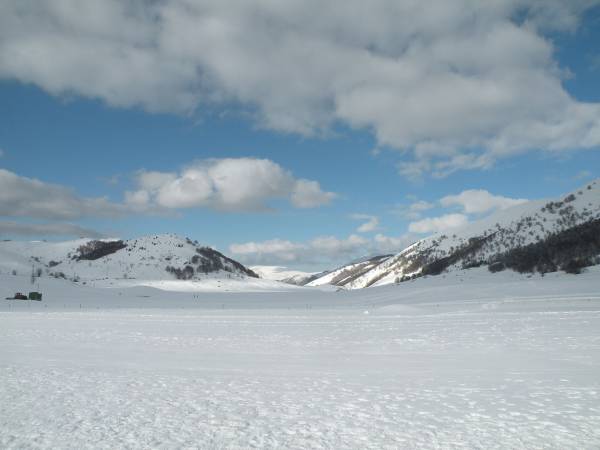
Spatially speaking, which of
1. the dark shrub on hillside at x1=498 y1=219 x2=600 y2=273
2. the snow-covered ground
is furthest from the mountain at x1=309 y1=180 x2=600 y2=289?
the snow-covered ground

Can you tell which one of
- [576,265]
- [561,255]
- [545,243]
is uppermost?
[545,243]

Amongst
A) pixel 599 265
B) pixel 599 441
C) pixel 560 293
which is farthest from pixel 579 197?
pixel 599 441

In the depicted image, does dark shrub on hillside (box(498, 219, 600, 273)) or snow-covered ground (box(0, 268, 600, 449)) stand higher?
dark shrub on hillside (box(498, 219, 600, 273))

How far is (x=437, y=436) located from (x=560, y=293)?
43.8 meters

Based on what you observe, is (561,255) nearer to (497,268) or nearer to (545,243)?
(497,268)

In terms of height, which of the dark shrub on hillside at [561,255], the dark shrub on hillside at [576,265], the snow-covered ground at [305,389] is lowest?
the snow-covered ground at [305,389]

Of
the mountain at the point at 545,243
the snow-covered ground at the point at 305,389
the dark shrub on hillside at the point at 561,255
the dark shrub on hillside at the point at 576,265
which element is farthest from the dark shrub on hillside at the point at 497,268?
the snow-covered ground at the point at 305,389

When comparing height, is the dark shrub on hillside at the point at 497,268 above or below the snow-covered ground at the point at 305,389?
above

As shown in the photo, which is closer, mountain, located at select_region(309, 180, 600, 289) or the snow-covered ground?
the snow-covered ground

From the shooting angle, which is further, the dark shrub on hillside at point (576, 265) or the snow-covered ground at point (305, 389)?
the dark shrub on hillside at point (576, 265)

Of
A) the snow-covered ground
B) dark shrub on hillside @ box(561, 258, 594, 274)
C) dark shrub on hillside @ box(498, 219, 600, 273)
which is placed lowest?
the snow-covered ground

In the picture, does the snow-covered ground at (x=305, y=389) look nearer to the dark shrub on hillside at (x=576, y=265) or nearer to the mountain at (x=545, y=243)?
the dark shrub on hillside at (x=576, y=265)

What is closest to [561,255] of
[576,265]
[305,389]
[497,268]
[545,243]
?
[497,268]

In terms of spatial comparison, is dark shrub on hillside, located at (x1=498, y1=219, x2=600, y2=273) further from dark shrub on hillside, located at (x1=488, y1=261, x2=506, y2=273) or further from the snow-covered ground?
the snow-covered ground
